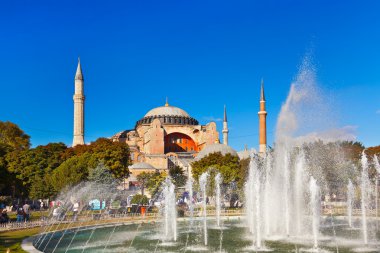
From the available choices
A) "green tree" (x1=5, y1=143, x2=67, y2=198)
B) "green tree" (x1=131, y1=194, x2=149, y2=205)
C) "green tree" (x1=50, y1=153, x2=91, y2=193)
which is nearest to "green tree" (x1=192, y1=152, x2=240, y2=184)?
"green tree" (x1=131, y1=194, x2=149, y2=205)

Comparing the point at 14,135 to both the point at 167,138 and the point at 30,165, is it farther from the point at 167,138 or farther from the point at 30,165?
the point at 167,138

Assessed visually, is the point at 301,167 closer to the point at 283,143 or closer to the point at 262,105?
the point at 283,143

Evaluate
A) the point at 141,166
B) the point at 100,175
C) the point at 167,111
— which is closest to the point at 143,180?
the point at 141,166

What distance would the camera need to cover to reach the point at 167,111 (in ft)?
283

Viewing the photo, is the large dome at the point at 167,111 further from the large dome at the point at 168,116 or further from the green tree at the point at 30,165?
the green tree at the point at 30,165

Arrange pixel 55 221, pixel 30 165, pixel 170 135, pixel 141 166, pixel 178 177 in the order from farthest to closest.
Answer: pixel 170 135 < pixel 141 166 < pixel 178 177 < pixel 30 165 < pixel 55 221

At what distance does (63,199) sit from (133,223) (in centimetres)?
1095

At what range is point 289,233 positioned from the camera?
18.3 meters

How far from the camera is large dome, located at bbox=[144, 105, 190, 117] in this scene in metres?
85.4

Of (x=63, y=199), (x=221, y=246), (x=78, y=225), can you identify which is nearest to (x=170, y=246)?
(x=221, y=246)

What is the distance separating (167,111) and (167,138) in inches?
274

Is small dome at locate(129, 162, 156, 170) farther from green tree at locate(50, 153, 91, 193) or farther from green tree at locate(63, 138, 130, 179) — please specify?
green tree at locate(50, 153, 91, 193)

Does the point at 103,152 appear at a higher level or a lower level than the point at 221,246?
higher

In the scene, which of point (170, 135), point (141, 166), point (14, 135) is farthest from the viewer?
point (170, 135)
